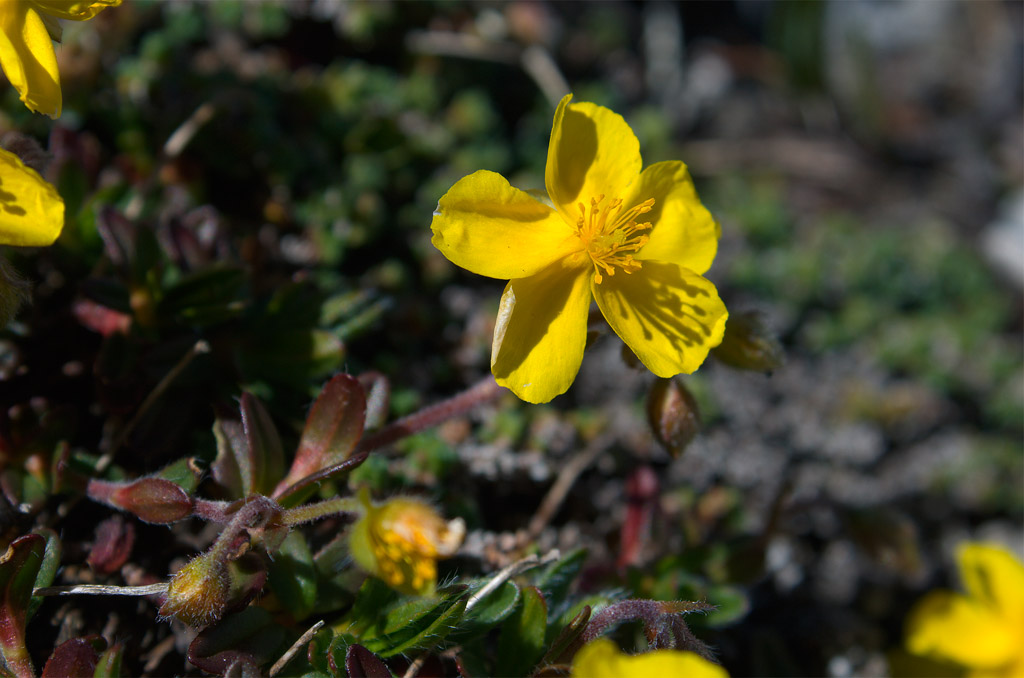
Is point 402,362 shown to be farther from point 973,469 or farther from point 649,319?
point 973,469

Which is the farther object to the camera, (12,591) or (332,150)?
(332,150)

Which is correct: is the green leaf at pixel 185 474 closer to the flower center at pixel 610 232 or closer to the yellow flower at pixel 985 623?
the flower center at pixel 610 232

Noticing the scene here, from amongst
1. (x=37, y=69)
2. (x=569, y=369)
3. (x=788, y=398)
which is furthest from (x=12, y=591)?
(x=788, y=398)

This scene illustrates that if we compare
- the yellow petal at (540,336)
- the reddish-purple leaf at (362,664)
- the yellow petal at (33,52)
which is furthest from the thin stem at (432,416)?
the yellow petal at (33,52)

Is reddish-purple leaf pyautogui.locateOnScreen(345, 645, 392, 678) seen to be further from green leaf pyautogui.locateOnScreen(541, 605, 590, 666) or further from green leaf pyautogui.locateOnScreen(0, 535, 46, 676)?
green leaf pyautogui.locateOnScreen(0, 535, 46, 676)

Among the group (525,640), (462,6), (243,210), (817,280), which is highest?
(462,6)
